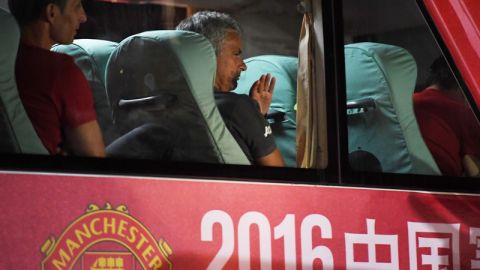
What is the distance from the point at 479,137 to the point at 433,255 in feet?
2.26

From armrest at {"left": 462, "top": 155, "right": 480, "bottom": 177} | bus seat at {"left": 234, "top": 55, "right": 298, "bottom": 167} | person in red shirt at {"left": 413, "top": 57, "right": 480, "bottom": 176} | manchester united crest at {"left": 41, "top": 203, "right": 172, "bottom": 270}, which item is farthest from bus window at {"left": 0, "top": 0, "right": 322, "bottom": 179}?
armrest at {"left": 462, "top": 155, "right": 480, "bottom": 177}

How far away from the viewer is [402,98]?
4719 mm

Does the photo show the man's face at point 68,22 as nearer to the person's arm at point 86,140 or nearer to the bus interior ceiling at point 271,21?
the bus interior ceiling at point 271,21

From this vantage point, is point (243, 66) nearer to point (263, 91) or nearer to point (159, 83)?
point (263, 91)

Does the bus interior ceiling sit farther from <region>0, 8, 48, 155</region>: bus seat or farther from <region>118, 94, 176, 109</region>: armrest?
<region>118, 94, 176, 109</region>: armrest

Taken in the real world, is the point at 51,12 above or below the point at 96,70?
above

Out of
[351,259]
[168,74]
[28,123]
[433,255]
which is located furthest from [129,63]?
[433,255]

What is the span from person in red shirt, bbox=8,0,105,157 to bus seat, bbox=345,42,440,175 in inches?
48.4

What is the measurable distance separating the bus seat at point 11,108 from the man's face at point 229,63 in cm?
85

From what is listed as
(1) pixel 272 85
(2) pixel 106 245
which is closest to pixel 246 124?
(1) pixel 272 85

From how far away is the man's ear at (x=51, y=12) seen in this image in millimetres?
3812

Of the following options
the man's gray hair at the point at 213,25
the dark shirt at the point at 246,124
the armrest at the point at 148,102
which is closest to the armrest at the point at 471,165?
the dark shirt at the point at 246,124

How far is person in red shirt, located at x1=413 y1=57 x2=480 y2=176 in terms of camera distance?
15.6ft

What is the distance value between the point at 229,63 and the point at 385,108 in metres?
0.83
